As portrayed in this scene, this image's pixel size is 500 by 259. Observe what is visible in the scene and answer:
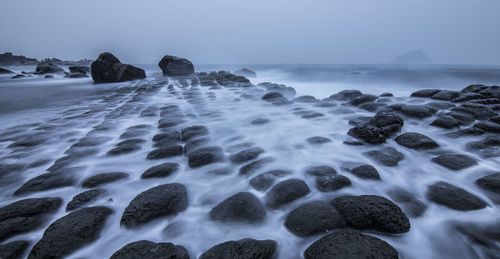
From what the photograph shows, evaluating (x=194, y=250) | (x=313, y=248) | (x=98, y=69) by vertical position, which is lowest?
(x=194, y=250)

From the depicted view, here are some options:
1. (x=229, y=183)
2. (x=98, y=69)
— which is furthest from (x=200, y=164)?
(x=98, y=69)

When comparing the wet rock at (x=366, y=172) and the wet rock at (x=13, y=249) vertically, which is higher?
the wet rock at (x=366, y=172)

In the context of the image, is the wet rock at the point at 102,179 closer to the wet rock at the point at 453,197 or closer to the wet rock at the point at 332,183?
the wet rock at the point at 332,183

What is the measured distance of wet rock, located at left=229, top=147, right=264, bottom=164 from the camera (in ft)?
9.82

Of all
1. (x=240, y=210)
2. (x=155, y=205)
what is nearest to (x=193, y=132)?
(x=155, y=205)

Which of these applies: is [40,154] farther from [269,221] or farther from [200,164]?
[269,221]

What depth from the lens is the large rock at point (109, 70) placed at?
1452 centimetres

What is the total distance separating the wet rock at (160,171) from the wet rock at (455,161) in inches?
129

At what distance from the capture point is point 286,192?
7.17 ft

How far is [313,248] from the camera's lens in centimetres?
155

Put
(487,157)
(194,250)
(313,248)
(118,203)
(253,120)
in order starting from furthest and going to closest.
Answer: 1. (253,120)
2. (487,157)
3. (118,203)
4. (194,250)
5. (313,248)

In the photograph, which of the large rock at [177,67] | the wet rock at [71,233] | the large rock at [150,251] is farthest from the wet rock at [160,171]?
the large rock at [177,67]

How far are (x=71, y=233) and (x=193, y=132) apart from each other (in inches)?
96.4

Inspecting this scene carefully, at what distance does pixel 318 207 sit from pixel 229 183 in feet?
3.34
